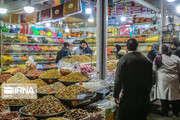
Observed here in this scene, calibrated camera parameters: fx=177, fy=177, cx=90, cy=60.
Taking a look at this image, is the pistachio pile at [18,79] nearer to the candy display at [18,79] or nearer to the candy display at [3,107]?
the candy display at [18,79]

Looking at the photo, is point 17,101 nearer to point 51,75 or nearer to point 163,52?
point 51,75

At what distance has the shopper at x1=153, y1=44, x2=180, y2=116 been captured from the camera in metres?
3.99

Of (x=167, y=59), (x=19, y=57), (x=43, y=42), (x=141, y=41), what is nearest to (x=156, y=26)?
(x=141, y=41)

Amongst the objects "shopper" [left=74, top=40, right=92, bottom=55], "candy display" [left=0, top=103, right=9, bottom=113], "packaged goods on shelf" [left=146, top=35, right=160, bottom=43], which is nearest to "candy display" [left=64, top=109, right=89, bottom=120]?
"candy display" [left=0, top=103, right=9, bottom=113]

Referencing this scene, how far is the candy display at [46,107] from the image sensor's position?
6.88 feet

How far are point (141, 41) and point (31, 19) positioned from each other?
16.5ft

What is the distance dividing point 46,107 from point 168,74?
301 cm

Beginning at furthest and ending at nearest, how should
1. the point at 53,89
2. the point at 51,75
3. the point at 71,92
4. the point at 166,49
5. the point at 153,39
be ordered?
the point at 153,39 → the point at 166,49 → the point at 51,75 → the point at 53,89 → the point at 71,92

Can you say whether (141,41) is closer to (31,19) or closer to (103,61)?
(103,61)

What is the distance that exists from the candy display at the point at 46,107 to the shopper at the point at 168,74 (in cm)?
270

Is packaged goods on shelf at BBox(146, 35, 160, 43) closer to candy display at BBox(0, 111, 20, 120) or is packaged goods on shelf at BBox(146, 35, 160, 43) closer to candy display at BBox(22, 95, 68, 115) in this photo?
candy display at BBox(22, 95, 68, 115)

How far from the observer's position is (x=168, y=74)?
404cm

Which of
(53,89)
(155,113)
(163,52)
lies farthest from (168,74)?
(53,89)

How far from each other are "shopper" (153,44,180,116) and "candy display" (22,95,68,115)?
2697 mm
